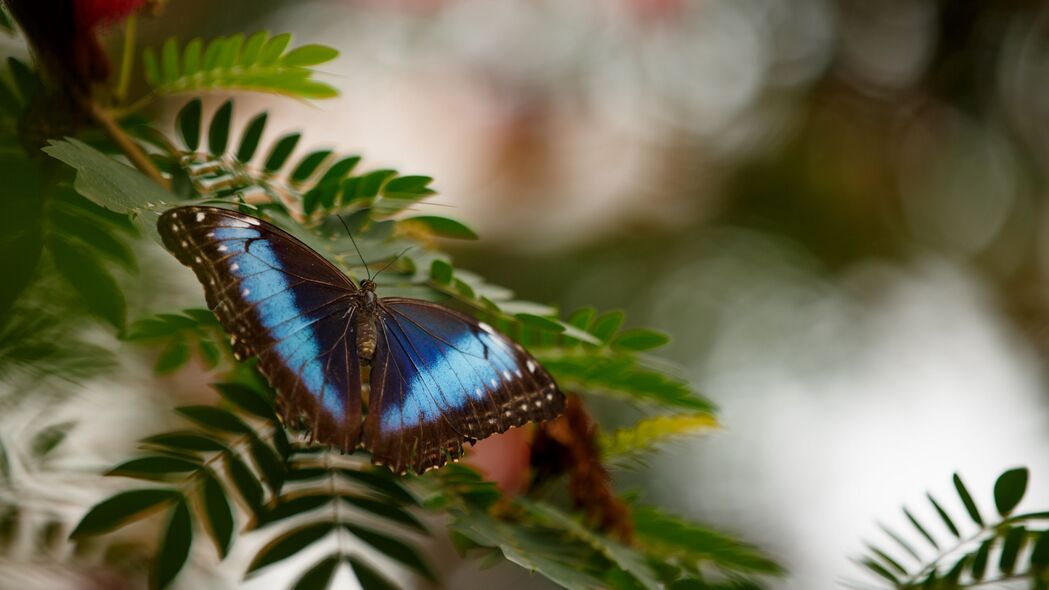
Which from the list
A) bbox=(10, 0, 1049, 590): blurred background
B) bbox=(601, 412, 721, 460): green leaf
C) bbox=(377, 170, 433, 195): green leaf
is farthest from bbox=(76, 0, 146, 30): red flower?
bbox=(10, 0, 1049, 590): blurred background

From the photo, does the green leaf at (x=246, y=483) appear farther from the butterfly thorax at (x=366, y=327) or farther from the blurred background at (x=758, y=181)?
the blurred background at (x=758, y=181)

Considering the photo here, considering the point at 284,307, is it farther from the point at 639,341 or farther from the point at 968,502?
the point at 968,502

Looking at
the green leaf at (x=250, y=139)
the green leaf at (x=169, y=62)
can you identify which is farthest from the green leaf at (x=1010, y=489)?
the green leaf at (x=169, y=62)

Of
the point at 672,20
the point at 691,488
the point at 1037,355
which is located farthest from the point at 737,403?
the point at 672,20

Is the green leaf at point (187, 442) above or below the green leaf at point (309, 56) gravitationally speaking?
below

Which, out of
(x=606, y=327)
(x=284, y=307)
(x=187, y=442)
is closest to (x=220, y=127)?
(x=284, y=307)

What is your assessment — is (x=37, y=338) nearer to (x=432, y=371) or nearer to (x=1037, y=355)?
Answer: (x=432, y=371)
